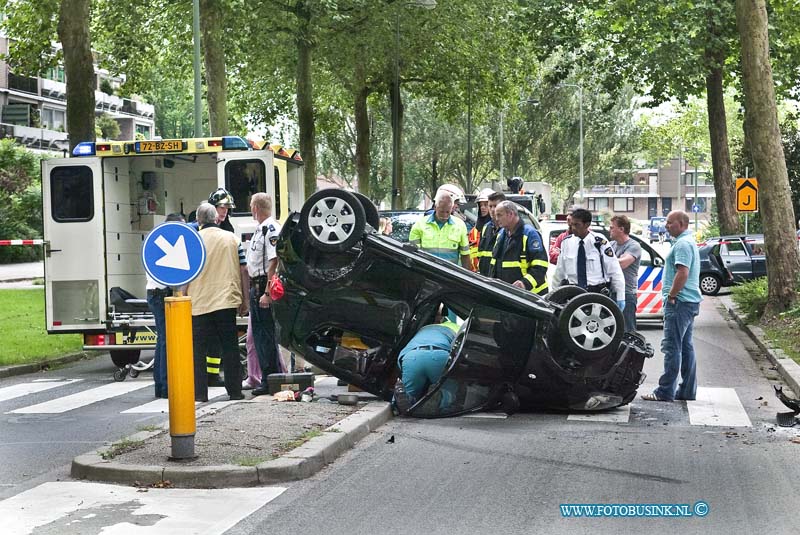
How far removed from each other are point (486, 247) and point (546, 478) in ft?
19.2

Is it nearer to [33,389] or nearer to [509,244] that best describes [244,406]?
[509,244]

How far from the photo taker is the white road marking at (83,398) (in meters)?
12.1

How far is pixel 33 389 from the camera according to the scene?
46.2 ft

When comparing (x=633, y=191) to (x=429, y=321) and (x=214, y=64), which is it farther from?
(x=429, y=321)

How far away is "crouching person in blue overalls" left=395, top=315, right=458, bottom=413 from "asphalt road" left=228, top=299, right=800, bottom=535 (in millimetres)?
319

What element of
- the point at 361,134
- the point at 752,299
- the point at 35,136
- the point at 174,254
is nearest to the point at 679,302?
the point at 174,254

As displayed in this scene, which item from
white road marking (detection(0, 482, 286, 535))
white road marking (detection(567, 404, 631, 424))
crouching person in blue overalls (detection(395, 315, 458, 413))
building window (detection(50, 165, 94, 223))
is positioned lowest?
white road marking (detection(567, 404, 631, 424))

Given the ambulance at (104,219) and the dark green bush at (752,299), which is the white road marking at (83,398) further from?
the dark green bush at (752,299)

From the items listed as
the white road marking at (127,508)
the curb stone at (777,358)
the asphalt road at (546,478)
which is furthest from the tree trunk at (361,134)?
the white road marking at (127,508)

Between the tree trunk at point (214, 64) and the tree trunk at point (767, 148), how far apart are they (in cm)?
1253

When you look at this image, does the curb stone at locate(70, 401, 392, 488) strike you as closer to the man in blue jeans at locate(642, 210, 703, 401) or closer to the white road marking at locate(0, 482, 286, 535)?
the white road marking at locate(0, 482, 286, 535)

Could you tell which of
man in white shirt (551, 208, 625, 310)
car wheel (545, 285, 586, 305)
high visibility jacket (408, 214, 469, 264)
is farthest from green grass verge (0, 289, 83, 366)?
car wheel (545, 285, 586, 305)

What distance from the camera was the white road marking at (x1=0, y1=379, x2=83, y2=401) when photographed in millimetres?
13484

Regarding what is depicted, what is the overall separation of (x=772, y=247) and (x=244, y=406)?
1379cm
